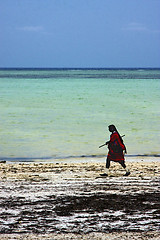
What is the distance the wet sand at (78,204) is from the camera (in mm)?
6172

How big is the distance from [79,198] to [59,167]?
12.3ft

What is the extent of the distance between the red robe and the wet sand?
1.44 feet

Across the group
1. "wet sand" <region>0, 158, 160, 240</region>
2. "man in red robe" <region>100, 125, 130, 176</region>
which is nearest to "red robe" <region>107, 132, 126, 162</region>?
"man in red robe" <region>100, 125, 130, 176</region>

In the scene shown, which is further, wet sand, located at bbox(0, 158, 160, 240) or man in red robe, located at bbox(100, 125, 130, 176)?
man in red robe, located at bbox(100, 125, 130, 176)

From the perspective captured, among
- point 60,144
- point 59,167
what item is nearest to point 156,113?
point 60,144

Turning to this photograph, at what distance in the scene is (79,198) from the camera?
309 inches

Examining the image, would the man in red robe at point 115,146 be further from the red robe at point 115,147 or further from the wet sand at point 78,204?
the wet sand at point 78,204

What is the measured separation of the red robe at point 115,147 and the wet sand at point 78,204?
440mm

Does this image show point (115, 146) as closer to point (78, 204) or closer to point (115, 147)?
point (115, 147)

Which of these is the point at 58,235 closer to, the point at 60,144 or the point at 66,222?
the point at 66,222

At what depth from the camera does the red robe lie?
994 cm

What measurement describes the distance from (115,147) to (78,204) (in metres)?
2.84

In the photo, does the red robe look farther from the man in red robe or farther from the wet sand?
the wet sand

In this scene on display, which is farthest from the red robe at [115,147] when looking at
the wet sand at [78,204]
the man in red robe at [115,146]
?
the wet sand at [78,204]
